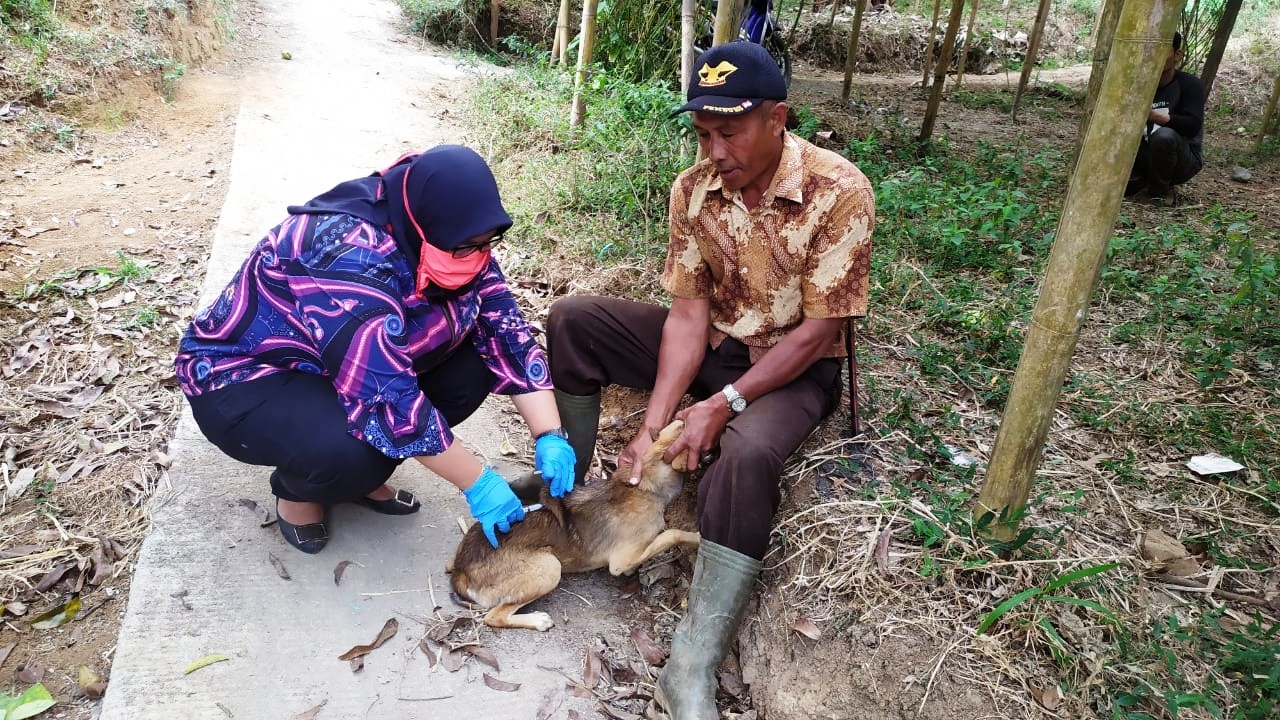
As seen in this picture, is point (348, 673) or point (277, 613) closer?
point (348, 673)

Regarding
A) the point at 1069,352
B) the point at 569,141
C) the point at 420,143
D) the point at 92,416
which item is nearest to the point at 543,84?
the point at 420,143

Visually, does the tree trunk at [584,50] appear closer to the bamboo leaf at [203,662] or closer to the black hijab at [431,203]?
the black hijab at [431,203]

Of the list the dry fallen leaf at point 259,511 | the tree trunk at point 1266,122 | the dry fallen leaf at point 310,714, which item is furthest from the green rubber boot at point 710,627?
the tree trunk at point 1266,122

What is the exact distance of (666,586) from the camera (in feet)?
10.9

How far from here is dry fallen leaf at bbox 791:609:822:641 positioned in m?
2.69

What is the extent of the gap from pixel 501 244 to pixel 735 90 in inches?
139

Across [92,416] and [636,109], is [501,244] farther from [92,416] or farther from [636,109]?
[92,416]

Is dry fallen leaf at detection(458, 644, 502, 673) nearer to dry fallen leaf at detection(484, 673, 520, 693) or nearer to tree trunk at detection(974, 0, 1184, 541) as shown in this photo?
dry fallen leaf at detection(484, 673, 520, 693)

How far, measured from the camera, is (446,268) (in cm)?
271

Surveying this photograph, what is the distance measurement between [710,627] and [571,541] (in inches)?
27.3

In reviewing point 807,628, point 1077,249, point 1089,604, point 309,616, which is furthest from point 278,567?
point 1077,249

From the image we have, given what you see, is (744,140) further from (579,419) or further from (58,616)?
(58,616)

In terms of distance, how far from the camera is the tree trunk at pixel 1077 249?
195 cm

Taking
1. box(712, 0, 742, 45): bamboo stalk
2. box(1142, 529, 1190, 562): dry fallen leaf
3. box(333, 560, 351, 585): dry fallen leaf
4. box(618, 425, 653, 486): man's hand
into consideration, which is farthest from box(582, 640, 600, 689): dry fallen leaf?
box(712, 0, 742, 45): bamboo stalk
